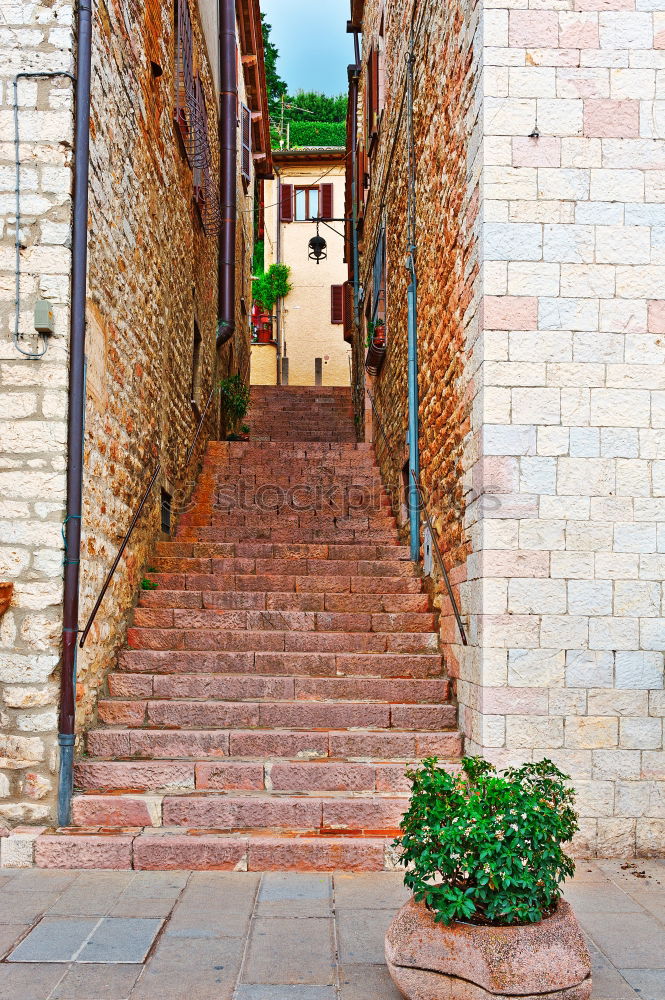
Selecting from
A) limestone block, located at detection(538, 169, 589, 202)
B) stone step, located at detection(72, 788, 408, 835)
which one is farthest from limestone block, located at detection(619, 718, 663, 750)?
limestone block, located at detection(538, 169, 589, 202)

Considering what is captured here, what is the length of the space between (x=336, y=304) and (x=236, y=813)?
1901cm

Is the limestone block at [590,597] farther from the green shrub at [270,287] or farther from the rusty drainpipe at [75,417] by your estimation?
the green shrub at [270,287]

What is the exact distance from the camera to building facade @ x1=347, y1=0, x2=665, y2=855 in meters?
4.51

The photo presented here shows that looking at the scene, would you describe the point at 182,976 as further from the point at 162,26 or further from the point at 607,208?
the point at 162,26

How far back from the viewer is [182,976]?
2998 millimetres

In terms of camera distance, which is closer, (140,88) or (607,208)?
(607,208)

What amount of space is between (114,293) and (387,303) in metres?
4.23

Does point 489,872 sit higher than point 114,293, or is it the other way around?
point 114,293

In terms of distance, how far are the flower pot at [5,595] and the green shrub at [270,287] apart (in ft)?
59.9

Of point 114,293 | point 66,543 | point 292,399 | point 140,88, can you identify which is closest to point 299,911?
point 66,543

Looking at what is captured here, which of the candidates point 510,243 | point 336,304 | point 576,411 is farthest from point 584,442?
point 336,304

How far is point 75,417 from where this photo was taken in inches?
183

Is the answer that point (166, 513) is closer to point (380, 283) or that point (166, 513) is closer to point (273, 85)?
point (380, 283)

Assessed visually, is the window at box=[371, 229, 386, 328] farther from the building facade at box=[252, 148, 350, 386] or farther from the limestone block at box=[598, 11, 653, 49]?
the building facade at box=[252, 148, 350, 386]
